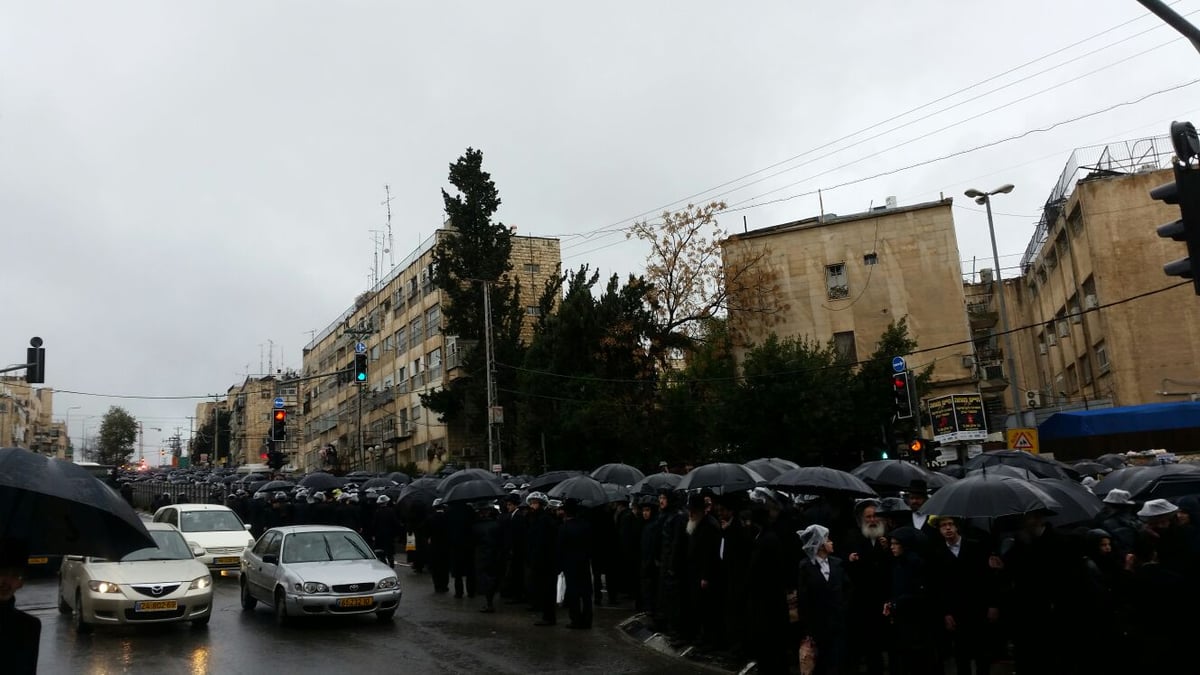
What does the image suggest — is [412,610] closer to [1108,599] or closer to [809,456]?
[1108,599]

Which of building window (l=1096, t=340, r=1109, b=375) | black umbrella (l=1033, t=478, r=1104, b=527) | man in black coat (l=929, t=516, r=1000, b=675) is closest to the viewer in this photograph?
man in black coat (l=929, t=516, r=1000, b=675)

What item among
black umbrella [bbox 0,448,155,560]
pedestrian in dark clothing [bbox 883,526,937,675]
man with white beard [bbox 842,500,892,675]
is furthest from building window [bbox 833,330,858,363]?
black umbrella [bbox 0,448,155,560]

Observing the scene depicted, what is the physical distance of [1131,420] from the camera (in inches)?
1080

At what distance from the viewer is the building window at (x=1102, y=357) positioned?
34000 mm

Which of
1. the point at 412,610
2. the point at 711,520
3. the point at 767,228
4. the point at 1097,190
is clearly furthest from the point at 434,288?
the point at 711,520

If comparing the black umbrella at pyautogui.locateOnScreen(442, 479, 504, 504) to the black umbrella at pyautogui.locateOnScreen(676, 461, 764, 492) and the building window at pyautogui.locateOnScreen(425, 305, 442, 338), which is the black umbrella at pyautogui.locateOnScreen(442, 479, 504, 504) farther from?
the building window at pyautogui.locateOnScreen(425, 305, 442, 338)

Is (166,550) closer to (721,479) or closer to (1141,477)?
(721,479)

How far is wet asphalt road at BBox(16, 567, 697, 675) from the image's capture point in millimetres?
10180

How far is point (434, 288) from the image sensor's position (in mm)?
57531

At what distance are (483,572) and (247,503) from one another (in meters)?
15.6

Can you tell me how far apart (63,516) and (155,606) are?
27.3 ft

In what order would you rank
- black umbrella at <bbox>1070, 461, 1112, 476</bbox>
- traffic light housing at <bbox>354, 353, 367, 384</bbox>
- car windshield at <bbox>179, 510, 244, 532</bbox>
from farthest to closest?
traffic light housing at <bbox>354, 353, 367, 384</bbox> < car windshield at <bbox>179, 510, 244, 532</bbox> < black umbrella at <bbox>1070, 461, 1112, 476</bbox>

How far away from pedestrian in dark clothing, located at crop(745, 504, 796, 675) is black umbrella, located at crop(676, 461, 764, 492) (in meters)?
3.38

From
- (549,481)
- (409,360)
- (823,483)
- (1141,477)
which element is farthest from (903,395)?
(409,360)
